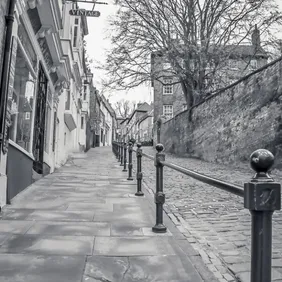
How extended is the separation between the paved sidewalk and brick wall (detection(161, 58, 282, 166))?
6086mm

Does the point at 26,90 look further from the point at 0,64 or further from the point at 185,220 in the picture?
the point at 185,220

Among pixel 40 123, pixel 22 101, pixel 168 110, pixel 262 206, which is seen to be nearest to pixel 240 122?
pixel 40 123

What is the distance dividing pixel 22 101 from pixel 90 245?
442cm

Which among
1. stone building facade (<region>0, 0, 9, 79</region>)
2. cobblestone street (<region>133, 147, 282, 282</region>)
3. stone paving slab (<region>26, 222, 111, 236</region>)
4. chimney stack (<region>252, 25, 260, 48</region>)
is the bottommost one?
cobblestone street (<region>133, 147, 282, 282</region>)

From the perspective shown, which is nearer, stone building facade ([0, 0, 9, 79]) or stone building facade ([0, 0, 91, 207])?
stone building facade ([0, 0, 9, 79])

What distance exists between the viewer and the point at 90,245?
313 cm

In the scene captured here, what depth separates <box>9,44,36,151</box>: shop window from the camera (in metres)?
5.93

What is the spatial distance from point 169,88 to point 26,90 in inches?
1218

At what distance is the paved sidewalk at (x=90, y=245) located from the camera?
2.47 m

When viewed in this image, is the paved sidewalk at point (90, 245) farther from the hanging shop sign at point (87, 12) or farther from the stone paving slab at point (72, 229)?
the hanging shop sign at point (87, 12)

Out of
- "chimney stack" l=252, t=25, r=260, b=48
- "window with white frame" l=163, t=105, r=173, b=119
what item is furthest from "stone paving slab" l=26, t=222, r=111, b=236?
"window with white frame" l=163, t=105, r=173, b=119

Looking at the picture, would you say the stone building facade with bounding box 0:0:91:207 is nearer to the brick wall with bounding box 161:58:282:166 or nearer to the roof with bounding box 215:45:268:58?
the brick wall with bounding box 161:58:282:166

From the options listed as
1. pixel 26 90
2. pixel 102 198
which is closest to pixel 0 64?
pixel 26 90

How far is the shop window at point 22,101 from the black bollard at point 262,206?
5051 millimetres
